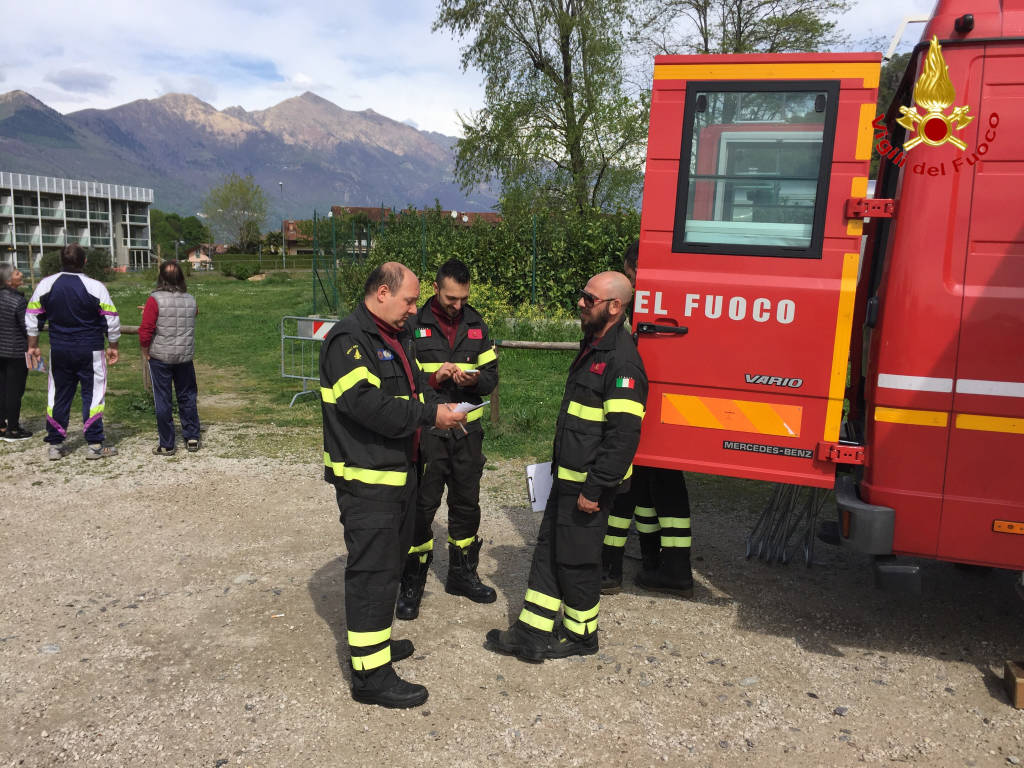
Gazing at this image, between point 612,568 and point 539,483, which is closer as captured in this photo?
point 539,483

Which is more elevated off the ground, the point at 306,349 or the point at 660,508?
the point at 660,508

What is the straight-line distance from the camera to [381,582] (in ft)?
11.1

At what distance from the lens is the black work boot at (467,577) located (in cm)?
452

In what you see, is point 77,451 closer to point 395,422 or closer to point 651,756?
point 395,422

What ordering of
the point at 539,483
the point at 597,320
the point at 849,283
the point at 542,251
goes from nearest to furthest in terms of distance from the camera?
the point at 849,283
the point at 597,320
the point at 539,483
the point at 542,251

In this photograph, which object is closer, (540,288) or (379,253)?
(540,288)

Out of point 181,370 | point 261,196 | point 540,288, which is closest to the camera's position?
point 181,370

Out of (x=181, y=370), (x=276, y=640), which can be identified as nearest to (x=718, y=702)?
(x=276, y=640)

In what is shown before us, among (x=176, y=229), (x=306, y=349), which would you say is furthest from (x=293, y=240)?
(x=306, y=349)

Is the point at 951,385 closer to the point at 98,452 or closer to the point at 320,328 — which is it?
the point at 98,452

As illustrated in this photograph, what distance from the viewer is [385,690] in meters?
3.41

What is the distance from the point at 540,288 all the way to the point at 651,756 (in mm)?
13492

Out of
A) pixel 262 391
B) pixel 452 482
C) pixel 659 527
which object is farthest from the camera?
pixel 262 391

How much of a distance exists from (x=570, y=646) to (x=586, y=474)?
91 cm
